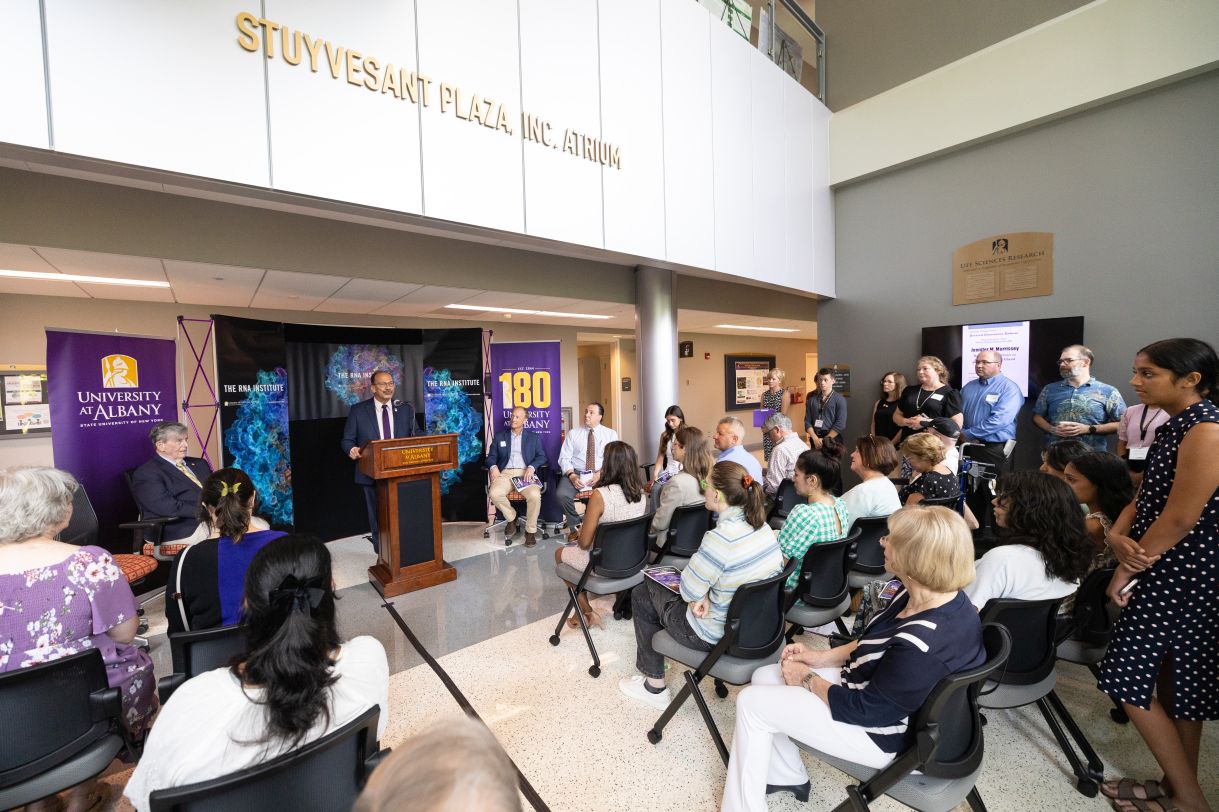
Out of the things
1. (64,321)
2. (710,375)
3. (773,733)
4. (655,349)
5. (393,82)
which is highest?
(393,82)

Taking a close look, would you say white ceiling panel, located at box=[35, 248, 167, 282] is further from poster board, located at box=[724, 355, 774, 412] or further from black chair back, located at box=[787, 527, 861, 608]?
poster board, located at box=[724, 355, 774, 412]

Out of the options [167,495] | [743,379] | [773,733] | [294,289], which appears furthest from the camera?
[743,379]

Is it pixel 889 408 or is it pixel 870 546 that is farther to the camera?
pixel 889 408

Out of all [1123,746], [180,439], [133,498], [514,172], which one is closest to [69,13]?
[514,172]

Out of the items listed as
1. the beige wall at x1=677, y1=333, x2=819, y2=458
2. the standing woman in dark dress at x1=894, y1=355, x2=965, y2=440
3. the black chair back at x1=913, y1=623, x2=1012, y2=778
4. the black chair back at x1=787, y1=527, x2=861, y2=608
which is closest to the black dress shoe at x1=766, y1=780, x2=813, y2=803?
the black chair back at x1=913, y1=623, x2=1012, y2=778

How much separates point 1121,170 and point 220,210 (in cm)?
718

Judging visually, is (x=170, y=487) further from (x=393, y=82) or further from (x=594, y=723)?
(x=594, y=723)

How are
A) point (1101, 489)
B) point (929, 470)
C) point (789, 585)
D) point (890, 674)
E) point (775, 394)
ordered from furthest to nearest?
1. point (775, 394)
2. point (929, 470)
3. point (789, 585)
4. point (1101, 489)
5. point (890, 674)

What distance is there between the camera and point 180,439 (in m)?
3.49

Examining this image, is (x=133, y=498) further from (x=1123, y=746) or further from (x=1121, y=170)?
(x=1121, y=170)

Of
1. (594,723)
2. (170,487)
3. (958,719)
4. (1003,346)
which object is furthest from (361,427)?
(1003,346)

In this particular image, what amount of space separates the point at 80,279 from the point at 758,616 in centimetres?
505

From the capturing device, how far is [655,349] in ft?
17.6

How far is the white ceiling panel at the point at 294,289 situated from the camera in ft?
12.5
